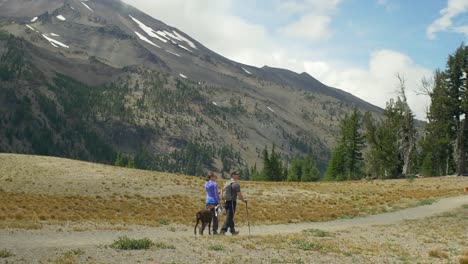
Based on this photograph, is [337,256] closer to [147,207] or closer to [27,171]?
[147,207]

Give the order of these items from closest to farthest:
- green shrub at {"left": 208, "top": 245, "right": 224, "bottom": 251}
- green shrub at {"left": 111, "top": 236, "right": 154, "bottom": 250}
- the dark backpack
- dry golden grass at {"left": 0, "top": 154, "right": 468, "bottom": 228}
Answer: green shrub at {"left": 111, "top": 236, "right": 154, "bottom": 250}, green shrub at {"left": 208, "top": 245, "right": 224, "bottom": 251}, the dark backpack, dry golden grass at {"left": 0, "top": 154, "right": 468, "bottom": 228}

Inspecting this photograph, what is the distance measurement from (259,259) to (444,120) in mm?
57833

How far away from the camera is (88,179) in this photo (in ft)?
151

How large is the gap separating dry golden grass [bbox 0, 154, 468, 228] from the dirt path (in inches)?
74.1

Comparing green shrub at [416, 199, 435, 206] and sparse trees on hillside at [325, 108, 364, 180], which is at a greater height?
sparse trees on hillside at [325, 108, 364, 180]

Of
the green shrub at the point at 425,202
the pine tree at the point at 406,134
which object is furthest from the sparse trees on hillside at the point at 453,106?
the green shrub at the point at 425,202

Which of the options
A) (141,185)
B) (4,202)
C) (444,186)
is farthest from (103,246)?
(444,186)

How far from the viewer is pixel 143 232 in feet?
72.5

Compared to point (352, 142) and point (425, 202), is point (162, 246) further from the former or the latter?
point (352, 142)

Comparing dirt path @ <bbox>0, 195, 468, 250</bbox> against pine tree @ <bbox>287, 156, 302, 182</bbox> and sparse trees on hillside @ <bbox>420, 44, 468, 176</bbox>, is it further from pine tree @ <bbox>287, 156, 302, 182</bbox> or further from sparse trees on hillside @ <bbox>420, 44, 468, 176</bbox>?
pine tree @ <bbox>287, 156, 302, 182</bbox>

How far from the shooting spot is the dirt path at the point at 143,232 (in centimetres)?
1672

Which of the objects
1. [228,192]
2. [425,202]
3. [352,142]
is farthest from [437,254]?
[352,142]

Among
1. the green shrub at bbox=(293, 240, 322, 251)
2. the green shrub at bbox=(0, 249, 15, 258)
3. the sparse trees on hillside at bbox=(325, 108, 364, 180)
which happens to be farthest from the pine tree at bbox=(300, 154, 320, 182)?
the green shrub at bbox=(0, 249, 15, 258)

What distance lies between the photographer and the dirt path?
658 inches
